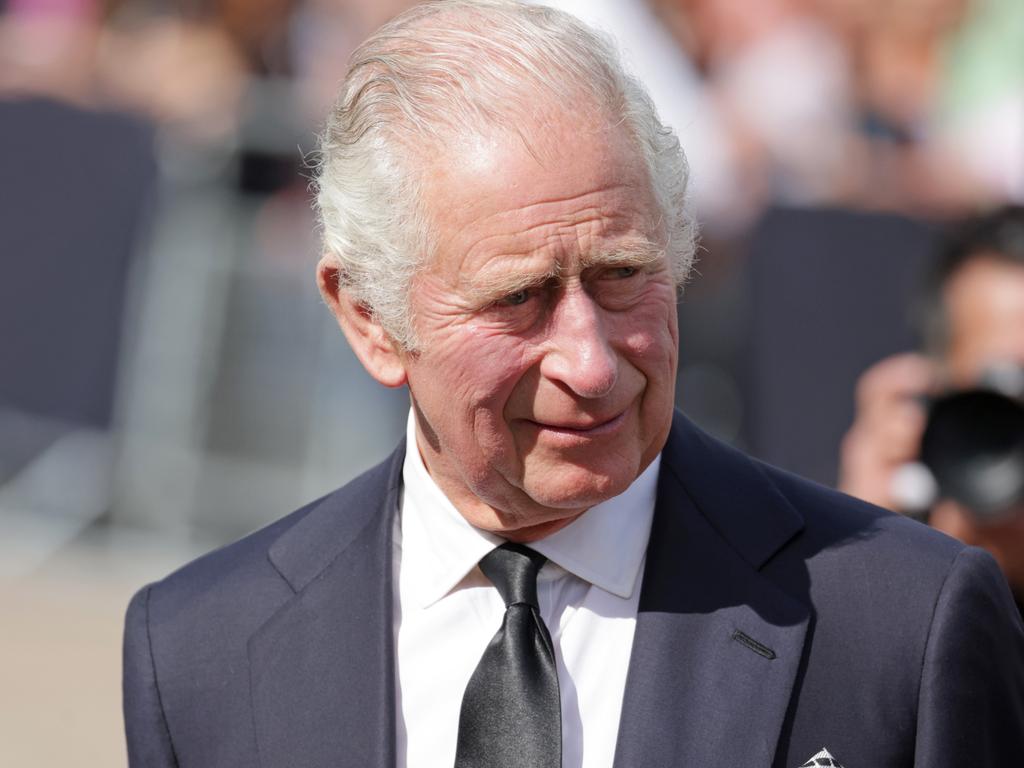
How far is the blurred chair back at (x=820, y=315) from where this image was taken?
551 cm

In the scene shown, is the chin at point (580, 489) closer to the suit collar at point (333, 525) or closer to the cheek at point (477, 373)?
the cheek at point (477, 373)

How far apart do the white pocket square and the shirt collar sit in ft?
1.24

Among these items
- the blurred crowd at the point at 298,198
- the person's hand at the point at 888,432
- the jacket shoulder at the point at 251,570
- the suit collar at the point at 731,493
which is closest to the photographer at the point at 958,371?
the person's hand at the point at 888,432

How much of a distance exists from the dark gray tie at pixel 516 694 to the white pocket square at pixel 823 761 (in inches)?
13.6

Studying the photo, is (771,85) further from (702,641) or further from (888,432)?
(702,641)

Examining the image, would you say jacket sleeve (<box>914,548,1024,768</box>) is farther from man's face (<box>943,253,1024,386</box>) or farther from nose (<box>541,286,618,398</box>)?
man's face (<box>943,253,1024,386</box>)

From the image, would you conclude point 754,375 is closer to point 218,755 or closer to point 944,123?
point 944,123

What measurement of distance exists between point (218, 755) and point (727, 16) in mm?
4820

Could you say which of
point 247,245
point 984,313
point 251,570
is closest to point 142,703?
point 251,570

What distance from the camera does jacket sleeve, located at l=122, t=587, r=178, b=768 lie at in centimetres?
269

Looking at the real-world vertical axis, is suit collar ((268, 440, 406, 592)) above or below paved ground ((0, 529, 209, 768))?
above

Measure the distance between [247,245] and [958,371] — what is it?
3.70 metres

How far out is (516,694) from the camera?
247 centimetres

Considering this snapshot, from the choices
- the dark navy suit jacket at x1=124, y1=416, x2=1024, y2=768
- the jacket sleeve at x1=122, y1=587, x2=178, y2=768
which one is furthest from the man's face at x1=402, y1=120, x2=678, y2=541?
the jacket sleeve at x1=122, y1=587, x2=178, y2=768
